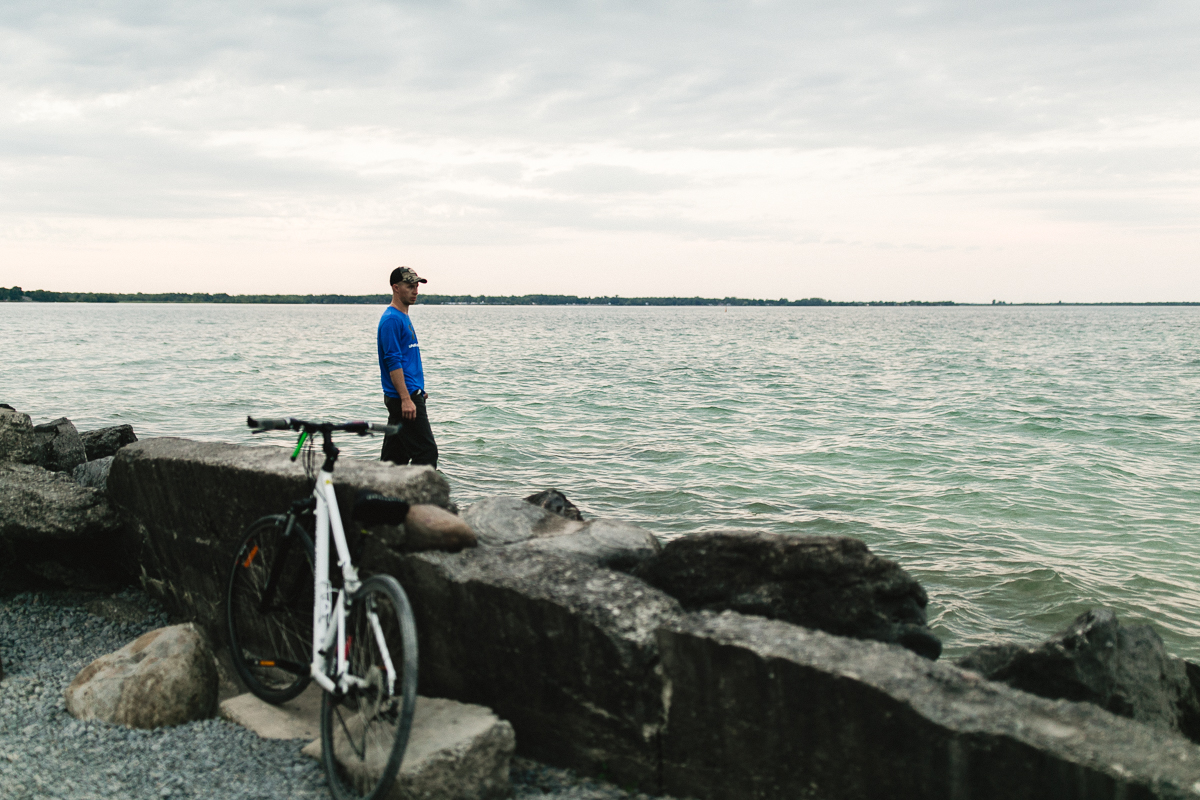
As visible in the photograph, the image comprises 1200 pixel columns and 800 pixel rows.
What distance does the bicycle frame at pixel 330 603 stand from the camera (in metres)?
3.51

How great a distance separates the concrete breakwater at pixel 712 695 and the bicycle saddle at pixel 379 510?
249 millimetres

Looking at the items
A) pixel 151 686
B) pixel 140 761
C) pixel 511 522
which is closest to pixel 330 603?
pixel 140 761

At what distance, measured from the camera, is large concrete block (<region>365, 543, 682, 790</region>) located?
3381 mm

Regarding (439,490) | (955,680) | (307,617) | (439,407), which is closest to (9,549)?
(307,617)

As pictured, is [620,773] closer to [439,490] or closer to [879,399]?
[439,490]

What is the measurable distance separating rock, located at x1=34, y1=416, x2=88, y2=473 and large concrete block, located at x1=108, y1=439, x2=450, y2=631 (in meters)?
3.30

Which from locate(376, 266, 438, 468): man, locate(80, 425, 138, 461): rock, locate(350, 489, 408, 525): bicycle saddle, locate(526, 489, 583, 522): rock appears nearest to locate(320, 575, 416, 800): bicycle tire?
locate(350, 489, 408, 525): bicycle saddle

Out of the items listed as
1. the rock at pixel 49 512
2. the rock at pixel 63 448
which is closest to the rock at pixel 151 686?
the rock at pixel 49 512

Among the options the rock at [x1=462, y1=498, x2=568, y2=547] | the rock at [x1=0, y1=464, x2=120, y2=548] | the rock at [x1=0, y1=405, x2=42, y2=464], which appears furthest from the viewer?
the rock at [x1=0, y1=405, x2=42, y2=464]

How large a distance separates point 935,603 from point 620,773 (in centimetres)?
484

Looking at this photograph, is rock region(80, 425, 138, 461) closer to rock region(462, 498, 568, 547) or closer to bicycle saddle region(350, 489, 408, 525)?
rock region(462, 498, 568, 547)

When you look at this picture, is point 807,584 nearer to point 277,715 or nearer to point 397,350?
point 277,715

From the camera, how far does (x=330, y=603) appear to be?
3.78m

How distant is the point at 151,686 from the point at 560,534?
94.4 inches
